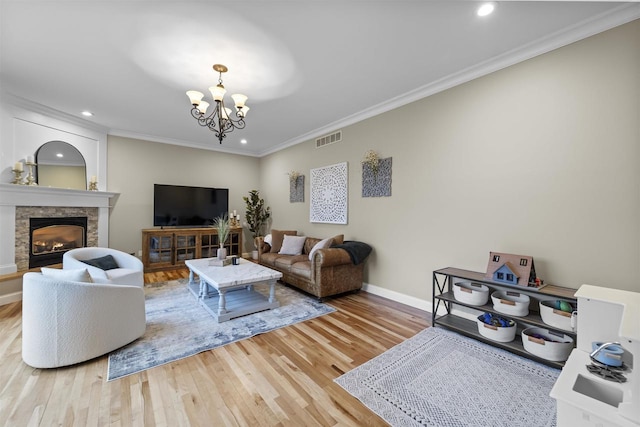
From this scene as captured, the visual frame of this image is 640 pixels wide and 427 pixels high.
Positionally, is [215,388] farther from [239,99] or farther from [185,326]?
[239,99]

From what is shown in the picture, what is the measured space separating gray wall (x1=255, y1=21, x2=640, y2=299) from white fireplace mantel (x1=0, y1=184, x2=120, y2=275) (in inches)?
192

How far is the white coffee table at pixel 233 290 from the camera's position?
282 centimetres

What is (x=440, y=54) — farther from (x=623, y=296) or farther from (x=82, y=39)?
(x=82, y=39)

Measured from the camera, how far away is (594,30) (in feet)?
6.70

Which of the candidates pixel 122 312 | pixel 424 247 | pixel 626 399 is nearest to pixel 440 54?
pixel 424 247

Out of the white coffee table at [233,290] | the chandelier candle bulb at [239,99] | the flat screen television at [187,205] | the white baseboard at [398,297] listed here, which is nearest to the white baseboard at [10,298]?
the flat screen television at [187,205]

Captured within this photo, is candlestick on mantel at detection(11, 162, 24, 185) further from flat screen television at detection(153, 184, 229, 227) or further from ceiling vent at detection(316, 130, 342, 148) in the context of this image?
ceiling vent at detection(316, 130, 342, 148)

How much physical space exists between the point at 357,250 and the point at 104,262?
132 inches

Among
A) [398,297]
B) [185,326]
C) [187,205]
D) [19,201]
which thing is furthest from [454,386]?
[19,201]

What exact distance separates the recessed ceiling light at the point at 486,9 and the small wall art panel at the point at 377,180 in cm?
181

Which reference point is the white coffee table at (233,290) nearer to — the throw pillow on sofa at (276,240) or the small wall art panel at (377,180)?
the throw pillow on sofa at (276,240)

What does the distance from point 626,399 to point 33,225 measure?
6152mm

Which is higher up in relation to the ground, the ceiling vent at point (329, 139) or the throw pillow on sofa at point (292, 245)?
the ceiling vent at point (329, 139)

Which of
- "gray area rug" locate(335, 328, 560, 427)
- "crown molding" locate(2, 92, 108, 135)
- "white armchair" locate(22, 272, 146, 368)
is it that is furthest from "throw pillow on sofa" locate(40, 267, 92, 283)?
"crown molding" locate(2, 92, 108, 135)
